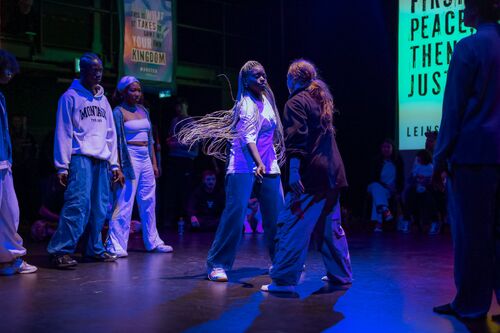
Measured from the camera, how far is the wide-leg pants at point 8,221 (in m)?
4.79

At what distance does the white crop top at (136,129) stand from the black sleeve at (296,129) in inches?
96.5

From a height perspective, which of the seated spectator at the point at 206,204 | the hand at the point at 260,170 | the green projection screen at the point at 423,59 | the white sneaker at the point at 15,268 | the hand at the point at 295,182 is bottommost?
the white sneaker at the point at 15,268

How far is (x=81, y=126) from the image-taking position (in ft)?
17.5

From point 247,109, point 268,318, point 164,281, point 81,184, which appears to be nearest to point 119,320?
point 268,318

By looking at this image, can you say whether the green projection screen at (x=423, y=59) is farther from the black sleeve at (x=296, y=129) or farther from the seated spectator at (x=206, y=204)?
the black sleeve at (x=296, y=129)

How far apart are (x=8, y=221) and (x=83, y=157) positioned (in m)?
0.80

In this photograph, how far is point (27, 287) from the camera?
4.34 meters

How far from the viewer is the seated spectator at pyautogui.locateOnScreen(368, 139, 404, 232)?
9688 millimetres

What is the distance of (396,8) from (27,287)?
8.12 metres

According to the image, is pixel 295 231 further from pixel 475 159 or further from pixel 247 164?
pixel 475 159

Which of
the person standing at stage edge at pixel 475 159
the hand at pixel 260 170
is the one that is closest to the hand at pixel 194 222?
the hand at pixel 260 170

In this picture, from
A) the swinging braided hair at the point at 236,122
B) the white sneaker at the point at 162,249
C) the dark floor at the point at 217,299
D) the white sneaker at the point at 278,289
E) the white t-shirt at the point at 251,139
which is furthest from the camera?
the white sneaker at the point at 162,249

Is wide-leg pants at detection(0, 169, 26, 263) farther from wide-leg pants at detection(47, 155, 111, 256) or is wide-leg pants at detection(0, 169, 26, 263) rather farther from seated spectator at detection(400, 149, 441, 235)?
seated spectator at detection(400, 149, 441, 235)

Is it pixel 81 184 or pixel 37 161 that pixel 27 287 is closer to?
pixel 81 184
